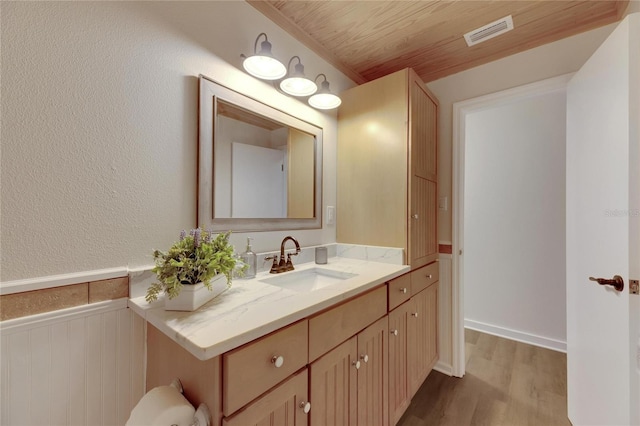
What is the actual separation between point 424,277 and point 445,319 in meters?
0.53

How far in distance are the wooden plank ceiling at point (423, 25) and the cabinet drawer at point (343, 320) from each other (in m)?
1.54

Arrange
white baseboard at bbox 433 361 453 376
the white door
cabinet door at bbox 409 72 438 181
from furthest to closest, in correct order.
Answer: white baseboard at bbox 433 361 453 376, cabinet door at bbox 409 72 438 181, the white door

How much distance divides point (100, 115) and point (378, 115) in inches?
57.6

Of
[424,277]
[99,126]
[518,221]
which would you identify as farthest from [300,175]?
[518,221]

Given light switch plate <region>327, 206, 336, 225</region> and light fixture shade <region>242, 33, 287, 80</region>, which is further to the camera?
light switch plate <region>327, 206, 336, 225</region>

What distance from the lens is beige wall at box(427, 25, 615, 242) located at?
1604mm

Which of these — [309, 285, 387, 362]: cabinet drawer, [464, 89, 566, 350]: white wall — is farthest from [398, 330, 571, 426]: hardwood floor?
[309, 285, 387, 362]: cabinet drawer

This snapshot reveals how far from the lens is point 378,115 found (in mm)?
1718

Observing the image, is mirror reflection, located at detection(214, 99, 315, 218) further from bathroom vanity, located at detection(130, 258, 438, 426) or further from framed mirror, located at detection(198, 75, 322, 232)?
bathroom vanity, located at detection(130, 258, 438, 426)

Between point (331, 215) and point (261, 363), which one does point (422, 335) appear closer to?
point (331, 215)

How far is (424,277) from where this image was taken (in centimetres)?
176

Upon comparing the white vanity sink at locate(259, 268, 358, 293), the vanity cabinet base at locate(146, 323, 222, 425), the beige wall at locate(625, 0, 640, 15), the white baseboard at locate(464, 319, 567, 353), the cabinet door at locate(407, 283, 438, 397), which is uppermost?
the beige wall at locate(625, 0, 640, 15)

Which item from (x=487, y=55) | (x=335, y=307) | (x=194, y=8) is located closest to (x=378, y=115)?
(x=487, y=55)

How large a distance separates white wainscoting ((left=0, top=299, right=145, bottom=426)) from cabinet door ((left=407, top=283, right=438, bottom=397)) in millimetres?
1380
